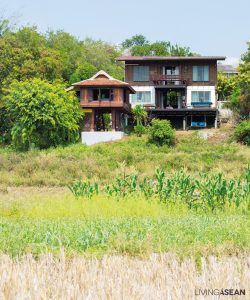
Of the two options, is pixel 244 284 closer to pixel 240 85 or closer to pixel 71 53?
pixel 240 85

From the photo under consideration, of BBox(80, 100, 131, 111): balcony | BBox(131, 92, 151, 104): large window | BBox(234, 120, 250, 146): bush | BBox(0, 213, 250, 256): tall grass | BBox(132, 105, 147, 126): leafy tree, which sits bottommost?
BBox(234, 120, 250, 146): bush

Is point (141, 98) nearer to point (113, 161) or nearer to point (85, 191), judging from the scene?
point (113, 161)

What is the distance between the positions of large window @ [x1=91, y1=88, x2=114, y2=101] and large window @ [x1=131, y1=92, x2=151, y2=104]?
5113 millimetres

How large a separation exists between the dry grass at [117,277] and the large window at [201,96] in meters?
45.1

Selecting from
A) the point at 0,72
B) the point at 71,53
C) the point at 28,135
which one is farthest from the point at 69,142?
the point at 71,53

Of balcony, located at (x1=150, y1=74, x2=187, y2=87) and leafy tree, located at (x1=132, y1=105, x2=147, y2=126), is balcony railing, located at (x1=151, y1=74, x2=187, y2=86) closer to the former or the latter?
balcony, located at (x1=150, y1=74, x2=187, y2=87)

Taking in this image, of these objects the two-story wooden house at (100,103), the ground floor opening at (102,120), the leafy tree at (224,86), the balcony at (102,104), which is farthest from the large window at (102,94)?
the leafy tree at (224,86)

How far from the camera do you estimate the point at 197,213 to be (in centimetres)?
1323

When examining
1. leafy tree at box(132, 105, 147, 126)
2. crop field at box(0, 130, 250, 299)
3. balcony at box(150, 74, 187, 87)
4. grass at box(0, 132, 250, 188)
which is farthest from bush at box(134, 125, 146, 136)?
crop field at box(0, 130, 250, 299)

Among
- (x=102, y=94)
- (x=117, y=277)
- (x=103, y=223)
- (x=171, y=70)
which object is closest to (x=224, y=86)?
(x=171, y=70)

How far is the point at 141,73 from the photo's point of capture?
2079 inches

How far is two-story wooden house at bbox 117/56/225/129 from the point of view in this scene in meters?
51.7

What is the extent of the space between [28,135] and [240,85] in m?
16.9
